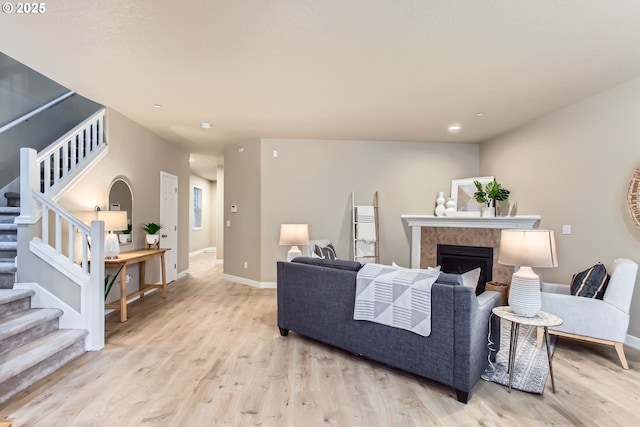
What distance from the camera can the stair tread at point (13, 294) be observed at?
109 inches

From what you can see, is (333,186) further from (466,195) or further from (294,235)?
(466,195)

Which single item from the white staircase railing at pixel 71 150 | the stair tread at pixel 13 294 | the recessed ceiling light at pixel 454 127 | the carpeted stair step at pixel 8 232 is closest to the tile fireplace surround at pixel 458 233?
the recessed ceiling light at pixel 454 127

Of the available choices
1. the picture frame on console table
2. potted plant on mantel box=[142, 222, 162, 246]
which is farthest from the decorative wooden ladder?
potted plant on mantel box=[142, 222, 162, 246]

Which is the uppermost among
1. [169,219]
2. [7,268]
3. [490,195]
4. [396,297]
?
[490,195]

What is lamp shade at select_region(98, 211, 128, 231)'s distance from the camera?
3746 mm

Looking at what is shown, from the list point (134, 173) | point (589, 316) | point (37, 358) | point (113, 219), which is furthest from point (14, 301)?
point (589, 316)

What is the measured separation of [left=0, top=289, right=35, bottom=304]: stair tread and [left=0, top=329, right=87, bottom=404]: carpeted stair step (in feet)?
1.48

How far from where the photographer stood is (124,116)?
4426 millimetres

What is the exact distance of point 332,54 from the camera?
2.68 m

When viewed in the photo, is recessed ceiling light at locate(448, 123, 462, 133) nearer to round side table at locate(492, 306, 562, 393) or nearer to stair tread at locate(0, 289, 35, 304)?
round side table at locate(492, 306, 562, 393)

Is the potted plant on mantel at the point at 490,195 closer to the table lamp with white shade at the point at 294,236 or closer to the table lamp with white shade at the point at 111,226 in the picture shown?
the table lamp with white shade at the point at 294,236

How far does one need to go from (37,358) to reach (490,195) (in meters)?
5.60

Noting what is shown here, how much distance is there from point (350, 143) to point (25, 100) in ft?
15.4

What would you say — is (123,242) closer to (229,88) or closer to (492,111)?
(229,88)
